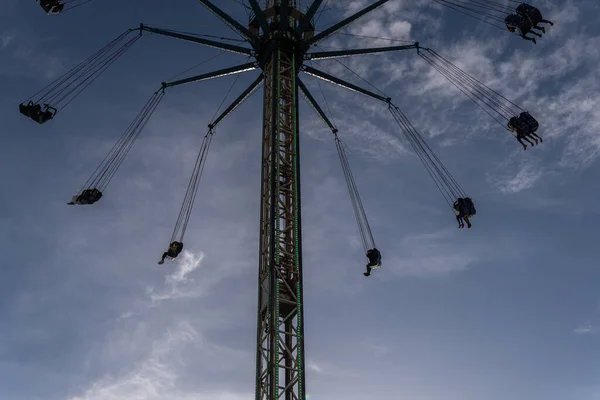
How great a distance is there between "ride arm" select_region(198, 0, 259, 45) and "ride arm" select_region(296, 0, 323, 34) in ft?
7.59

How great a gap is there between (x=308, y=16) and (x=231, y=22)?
153 inches

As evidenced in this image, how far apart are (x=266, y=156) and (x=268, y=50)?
582cm

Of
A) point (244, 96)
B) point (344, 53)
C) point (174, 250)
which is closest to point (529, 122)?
point (344, 53)

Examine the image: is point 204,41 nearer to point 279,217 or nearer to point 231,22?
point 231,22

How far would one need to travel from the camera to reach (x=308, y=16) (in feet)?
107

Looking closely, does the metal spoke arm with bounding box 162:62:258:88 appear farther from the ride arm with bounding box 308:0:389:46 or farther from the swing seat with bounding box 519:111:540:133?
the swing seat with bounding box 519:111:540:133

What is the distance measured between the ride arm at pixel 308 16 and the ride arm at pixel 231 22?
2314 millimetres

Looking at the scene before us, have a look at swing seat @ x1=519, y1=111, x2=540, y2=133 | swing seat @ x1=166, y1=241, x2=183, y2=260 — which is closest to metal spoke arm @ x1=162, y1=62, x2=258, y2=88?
swing seat @ x1=166, y1=241, x2=183, y2=260

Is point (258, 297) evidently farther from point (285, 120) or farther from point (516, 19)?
point (516, 19)

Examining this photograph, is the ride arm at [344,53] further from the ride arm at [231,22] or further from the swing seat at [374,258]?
the swing seat at [374,258]

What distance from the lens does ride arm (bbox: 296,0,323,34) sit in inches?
1275

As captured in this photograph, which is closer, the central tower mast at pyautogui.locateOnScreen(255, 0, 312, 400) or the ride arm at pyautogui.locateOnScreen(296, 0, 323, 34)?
the central tower mast at pyautogui.locateOnScreen(255, 0, 312, 400)

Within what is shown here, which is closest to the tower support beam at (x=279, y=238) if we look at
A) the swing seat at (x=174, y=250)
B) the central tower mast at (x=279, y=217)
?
the central tower mast at (x=279, y=217)

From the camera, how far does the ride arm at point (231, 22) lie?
103ft
